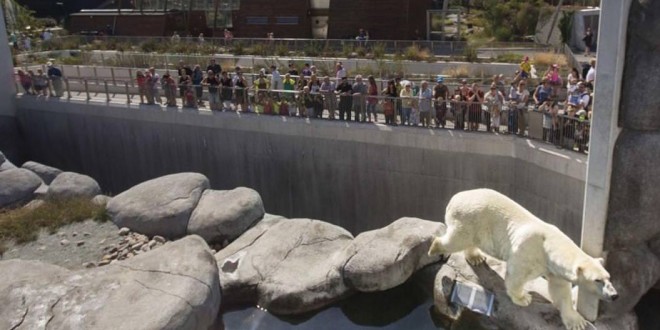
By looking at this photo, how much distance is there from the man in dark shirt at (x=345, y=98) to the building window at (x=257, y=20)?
1731 cm

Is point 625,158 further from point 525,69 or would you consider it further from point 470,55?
point 470,55

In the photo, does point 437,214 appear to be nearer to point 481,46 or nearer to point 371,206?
point 371,206

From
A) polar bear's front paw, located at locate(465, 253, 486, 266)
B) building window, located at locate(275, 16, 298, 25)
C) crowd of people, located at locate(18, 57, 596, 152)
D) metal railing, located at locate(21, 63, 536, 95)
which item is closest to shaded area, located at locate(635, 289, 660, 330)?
polar bear's front paw, located at locate(465, 253, 486, 266)

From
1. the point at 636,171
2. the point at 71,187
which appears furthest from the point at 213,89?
the point at 636,171

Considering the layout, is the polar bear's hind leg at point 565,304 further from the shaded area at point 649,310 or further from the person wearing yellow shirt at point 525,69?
the person wearing yellow shirt at point 525,69

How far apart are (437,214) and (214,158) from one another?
6531 millimetres

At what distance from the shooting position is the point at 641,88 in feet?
28.5

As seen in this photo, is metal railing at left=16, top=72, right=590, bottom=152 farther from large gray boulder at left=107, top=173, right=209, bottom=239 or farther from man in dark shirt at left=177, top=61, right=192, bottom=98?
large gray boulder at left=107, top=173, right=209, bottom=239

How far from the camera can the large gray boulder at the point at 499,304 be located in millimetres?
9195

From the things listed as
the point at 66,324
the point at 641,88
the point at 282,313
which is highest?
the point at 641,88

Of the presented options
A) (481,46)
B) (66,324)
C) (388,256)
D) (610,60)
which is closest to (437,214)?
(388,256)

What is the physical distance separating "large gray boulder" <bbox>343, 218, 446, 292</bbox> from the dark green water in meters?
0.43

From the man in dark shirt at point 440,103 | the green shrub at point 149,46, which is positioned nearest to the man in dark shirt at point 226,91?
the man in dark shirt at point 440,103

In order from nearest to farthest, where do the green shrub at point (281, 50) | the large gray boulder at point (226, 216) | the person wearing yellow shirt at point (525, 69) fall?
1. the large gray boulder at point (226, 216)
2. the person wearing yellow shirt at point (525, 69)
3. the green shrub at point (281, 50)
